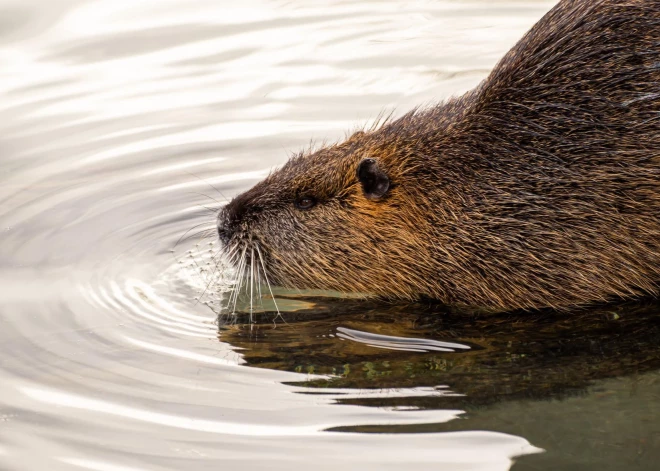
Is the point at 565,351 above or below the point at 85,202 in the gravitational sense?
below

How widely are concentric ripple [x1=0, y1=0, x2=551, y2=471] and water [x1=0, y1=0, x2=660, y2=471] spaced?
0.02m

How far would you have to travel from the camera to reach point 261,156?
779cm

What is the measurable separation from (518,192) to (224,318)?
167cm

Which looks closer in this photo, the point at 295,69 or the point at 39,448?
the point at 39,448

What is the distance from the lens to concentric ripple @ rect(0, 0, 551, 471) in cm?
466

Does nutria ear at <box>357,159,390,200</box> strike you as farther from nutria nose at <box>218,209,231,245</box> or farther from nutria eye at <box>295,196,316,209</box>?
nutria nose at <box>218,209,231,245</box>

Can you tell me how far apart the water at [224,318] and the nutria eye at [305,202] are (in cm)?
50

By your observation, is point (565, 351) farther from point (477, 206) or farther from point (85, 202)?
point (85, 202)

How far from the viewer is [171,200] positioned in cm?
724

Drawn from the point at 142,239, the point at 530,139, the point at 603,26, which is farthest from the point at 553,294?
the point at 142,239

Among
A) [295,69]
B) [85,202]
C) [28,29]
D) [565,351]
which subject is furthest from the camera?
[28,29]

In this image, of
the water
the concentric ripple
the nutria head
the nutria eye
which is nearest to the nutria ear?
the nutria head

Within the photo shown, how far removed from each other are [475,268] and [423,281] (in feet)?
0.99

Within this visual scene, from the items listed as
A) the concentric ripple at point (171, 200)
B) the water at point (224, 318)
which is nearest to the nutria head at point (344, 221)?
the water at point (224, 318)
